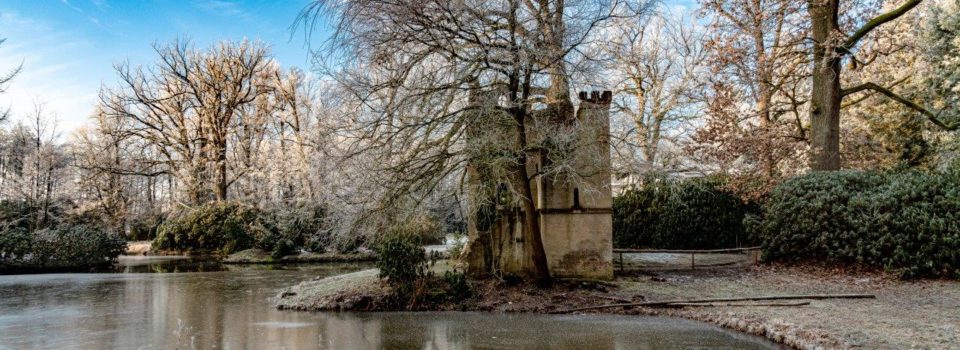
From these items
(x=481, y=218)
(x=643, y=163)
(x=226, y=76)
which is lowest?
(x=481, y=218)

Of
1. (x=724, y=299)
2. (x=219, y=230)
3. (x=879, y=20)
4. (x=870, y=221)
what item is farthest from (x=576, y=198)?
(x=219, y=230)

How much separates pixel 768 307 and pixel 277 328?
6791 mm

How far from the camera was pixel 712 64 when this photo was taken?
14891 millimetres

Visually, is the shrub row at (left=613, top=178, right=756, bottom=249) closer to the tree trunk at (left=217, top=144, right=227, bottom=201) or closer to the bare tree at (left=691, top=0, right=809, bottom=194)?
the bare tree at (left=691, top=0, right=809, bottom=194)

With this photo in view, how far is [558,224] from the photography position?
1127 cm

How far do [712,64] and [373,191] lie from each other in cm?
957

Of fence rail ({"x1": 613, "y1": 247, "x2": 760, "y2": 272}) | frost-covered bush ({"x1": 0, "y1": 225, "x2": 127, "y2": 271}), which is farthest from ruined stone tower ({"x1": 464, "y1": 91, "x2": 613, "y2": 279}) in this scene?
frost-covered bush ({"x1": 0, "y1": 225, "x2": 127, "y2": 271})

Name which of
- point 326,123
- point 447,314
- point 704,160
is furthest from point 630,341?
point 704,160

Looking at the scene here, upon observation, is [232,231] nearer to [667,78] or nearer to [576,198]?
[667,78]

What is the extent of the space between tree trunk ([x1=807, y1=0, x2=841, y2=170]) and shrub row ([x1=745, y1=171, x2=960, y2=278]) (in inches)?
60.3

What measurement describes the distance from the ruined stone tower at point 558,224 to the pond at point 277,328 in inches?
93.3

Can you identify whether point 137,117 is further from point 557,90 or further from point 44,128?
point 557,90

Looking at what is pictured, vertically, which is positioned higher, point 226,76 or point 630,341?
point 226,76

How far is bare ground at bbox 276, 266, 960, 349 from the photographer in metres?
6.48
